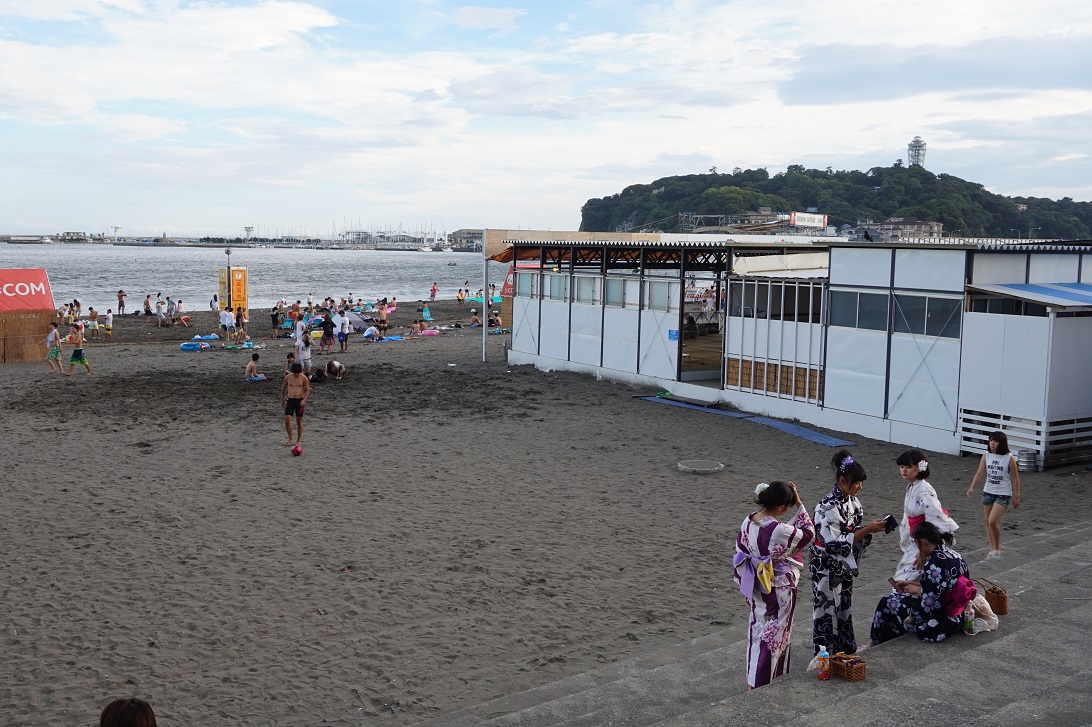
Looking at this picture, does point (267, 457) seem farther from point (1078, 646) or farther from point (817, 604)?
point (1078, 646)

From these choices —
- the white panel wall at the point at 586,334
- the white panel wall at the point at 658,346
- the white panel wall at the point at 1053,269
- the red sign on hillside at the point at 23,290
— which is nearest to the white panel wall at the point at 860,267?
the white panel wall at the point at 1053,269

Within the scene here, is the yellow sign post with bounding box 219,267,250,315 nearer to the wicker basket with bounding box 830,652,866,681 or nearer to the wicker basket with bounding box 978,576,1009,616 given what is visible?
the wicker basket with bounding box 978,576,1009,616

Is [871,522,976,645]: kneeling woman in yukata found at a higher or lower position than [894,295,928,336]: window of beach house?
lower

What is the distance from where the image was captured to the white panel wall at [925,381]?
14.6m

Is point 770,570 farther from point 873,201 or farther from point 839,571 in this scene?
point 873,201

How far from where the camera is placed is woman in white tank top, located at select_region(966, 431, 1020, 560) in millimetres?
9398

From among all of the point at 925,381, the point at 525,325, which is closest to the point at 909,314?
the point at 925,381

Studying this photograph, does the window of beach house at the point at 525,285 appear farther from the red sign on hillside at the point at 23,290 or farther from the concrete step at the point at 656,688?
the concrete step at the point at 656,688

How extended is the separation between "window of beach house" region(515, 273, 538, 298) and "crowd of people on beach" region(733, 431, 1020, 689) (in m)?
18.8

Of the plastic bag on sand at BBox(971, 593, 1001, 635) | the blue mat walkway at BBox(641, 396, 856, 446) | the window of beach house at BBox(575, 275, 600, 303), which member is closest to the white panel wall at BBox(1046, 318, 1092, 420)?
the blue mat walkway at BBox(641, 396, 856, 446)

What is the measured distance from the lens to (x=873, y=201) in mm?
101125

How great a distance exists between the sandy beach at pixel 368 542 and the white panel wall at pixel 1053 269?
3.39m

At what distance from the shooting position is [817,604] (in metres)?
6.12

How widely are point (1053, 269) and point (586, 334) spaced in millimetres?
11221
